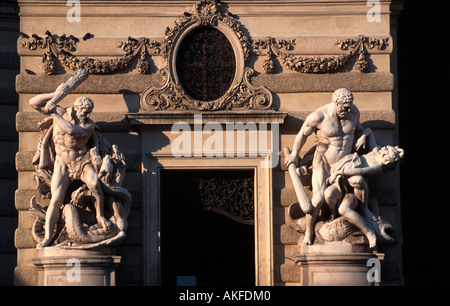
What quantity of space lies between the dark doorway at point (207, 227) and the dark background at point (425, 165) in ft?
11.3

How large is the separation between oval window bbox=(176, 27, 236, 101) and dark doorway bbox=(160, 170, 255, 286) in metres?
1.50

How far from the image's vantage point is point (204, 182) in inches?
810

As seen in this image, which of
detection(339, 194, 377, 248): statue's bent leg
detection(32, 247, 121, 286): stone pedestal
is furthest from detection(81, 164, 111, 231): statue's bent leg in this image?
detection(339, 194, 377, 248): statue's bent leg

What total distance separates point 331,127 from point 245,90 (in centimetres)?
179

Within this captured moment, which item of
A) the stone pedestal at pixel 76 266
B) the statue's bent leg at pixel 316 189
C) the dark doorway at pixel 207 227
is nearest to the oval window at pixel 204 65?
the dark doorway at pixel 207 227

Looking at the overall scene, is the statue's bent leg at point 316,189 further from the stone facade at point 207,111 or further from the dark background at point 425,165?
the dark background at point 425,165

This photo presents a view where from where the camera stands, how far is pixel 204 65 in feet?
67.9

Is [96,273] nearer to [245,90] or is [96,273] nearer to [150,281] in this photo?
[150,281]

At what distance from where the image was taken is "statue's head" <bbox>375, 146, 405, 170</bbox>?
63.6ft

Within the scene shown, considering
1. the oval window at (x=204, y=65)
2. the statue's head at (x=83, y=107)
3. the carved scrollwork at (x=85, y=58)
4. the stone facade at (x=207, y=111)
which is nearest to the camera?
the statue's head at (x=83, y=107)

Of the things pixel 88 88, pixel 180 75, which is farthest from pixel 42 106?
pixel 180 75

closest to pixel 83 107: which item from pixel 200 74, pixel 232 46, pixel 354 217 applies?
pixel 200 74

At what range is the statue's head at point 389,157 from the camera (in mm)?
19391
